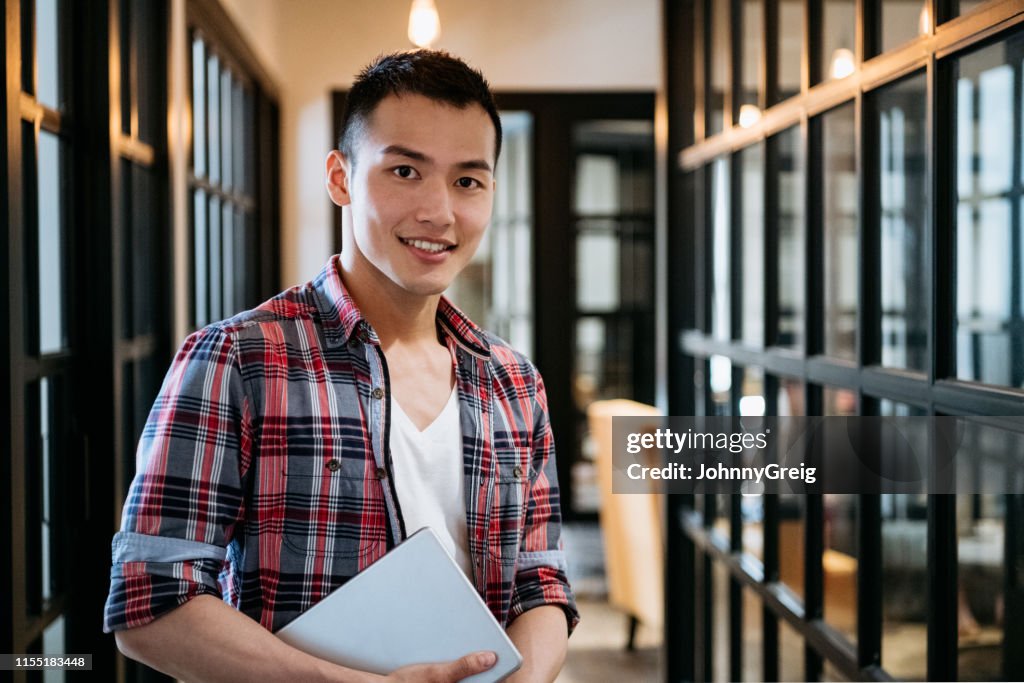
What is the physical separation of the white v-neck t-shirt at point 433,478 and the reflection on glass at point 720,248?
4.12 ft

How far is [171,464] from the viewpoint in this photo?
0.92m

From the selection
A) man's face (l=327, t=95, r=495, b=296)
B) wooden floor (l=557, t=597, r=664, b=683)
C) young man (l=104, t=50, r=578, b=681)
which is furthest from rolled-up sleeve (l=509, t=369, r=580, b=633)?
wooden floor (l=557, t=597, r=664, b=683)

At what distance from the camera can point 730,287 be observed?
2193 mm

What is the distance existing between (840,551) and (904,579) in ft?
0.78

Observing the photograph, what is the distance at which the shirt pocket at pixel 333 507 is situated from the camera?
0.98 m

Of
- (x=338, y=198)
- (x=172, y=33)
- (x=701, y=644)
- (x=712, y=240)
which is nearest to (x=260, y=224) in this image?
(x=172, y=33)

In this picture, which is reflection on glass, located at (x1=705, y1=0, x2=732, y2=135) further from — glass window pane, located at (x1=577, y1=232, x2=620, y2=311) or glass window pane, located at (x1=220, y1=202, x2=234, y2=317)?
glass window pane, located at (x1=577, y1=232, x2=620, y2=311)

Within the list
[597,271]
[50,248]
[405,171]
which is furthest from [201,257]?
[597,271]

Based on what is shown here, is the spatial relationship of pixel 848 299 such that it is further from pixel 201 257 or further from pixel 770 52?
pixel 201 257

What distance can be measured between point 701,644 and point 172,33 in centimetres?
196

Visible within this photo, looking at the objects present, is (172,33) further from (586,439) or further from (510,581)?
(586,439)

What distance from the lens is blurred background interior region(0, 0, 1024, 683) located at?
1182 mm

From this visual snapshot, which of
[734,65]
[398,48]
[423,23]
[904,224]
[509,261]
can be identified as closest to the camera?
[904,224]

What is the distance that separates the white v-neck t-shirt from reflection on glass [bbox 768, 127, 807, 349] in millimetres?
895
